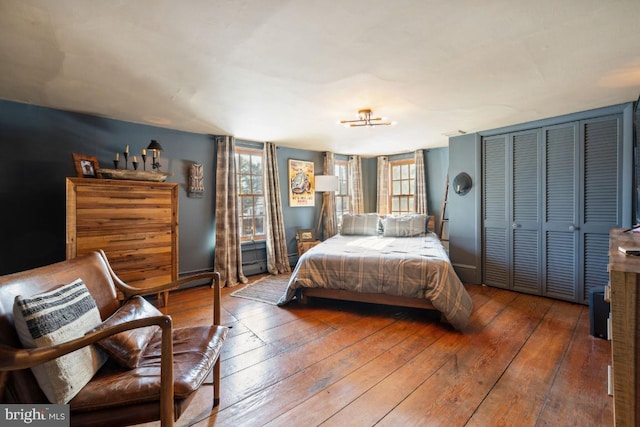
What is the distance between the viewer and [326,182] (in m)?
5.09

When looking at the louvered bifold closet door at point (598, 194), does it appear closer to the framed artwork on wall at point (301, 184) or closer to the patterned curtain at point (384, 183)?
the patterned curtain at point (384, 183)

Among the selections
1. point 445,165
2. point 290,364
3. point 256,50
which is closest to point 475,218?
point 445,165

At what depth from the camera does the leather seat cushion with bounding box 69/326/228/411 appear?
3.65 feet

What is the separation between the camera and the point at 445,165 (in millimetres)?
5176

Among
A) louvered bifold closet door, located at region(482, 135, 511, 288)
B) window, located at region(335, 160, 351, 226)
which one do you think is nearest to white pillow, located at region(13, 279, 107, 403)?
louvered bifold closet door, located at region(482, 135, 511, 288)

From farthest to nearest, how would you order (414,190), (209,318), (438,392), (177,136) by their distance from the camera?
(414,190)
(177,136)
(209,318)
(438,392)

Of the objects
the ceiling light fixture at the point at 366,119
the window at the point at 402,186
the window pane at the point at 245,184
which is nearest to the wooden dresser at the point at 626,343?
the ceiling light fixture at the point at 366,119

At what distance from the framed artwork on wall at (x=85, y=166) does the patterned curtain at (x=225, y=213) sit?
4.87ft

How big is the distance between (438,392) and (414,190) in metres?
4.35

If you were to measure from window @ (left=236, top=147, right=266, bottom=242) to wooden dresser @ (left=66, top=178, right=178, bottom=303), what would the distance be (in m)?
1.38

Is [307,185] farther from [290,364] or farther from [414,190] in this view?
[290,364]

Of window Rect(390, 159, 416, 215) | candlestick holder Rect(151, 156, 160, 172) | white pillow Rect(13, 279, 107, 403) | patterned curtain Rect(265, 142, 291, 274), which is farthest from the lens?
window Rect(390, 159, 416, 215)

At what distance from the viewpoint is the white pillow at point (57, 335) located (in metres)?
1.06

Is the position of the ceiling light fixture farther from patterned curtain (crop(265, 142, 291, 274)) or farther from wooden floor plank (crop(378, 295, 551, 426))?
wooden floor plank (crop(378, 295, 551, 426))
